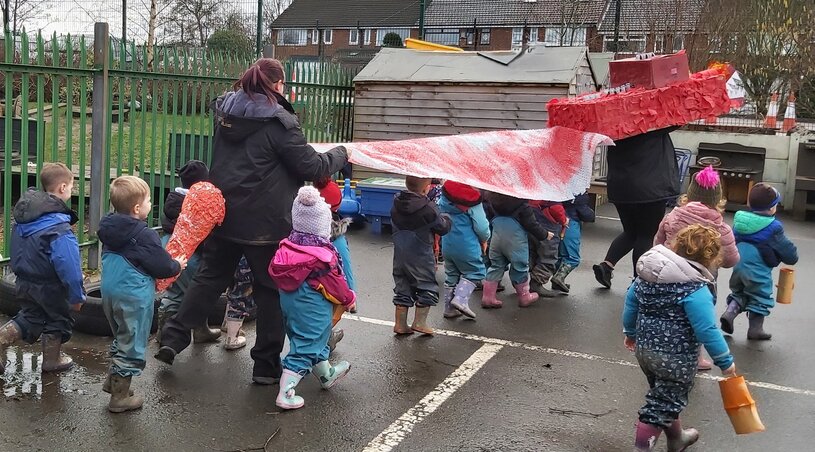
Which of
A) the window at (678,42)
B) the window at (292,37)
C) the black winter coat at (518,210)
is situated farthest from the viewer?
the window at (292,37)

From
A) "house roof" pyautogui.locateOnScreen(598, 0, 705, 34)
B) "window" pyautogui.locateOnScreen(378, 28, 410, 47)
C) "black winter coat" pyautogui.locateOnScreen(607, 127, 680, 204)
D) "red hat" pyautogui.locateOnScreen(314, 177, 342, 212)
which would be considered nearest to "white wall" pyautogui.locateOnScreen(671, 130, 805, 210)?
"house roof" pyautogui.locateOnScreen(598, 0, 705, 34)

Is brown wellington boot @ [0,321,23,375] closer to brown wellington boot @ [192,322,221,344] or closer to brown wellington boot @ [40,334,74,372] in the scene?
brown wellington boot @ [40,334,74,372]

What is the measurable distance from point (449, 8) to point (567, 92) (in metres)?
34.0

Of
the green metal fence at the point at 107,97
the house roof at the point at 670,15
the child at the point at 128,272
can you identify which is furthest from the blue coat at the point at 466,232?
the house roof at the point at 670,15

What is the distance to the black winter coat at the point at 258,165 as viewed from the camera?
425cm

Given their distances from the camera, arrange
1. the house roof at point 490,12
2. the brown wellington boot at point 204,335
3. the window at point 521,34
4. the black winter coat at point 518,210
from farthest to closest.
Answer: the house roof at point 490,12, the window at point 521,34, the black winter coat at point 518,210, the brown wellington boot at point 204,335

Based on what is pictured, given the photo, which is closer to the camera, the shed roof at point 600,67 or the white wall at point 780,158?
the shed roof at point 600,67

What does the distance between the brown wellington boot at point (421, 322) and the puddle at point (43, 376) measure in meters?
2.11

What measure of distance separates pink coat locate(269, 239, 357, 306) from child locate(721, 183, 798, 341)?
3.14 m

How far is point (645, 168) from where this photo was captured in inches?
244

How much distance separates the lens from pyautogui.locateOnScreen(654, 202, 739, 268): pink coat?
482cm

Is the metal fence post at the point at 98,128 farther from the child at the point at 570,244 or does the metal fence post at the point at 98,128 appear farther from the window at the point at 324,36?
the window at the point at 324,36

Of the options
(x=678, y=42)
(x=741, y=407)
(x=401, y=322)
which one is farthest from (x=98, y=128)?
(x=678, y=42)

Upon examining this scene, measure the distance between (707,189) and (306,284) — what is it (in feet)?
8.79
